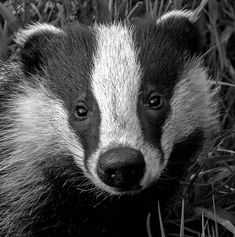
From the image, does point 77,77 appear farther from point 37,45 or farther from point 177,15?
point 177,15

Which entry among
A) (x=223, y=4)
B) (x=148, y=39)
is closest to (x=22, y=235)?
(x=148, y=39)

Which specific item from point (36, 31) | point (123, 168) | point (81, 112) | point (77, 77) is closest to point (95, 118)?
point (81, 112)

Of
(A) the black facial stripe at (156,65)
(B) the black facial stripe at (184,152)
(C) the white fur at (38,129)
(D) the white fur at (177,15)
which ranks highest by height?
(D) the white fur at (177,15)

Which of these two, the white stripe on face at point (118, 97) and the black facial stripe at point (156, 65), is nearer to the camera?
the white stripe on face at point (118, 97)

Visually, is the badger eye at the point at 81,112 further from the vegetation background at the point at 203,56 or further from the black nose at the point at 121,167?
the vegetation background at the point at 203,56

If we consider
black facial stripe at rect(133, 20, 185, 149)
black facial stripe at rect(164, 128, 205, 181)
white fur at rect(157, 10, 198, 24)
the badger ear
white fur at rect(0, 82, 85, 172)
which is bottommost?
black facial stripe at rect(164, 128, 205, 181)

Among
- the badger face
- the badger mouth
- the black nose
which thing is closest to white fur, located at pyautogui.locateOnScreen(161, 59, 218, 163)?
the badger face

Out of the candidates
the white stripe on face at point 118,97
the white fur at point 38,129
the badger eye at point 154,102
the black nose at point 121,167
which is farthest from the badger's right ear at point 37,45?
the black nose at point 121,167

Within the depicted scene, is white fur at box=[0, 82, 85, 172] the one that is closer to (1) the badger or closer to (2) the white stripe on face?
(1) the badger

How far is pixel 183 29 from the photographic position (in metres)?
4.02

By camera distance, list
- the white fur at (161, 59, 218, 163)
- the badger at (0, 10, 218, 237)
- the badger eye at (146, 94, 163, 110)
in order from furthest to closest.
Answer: the white fur at (161, 59, 218, 163) < the badger eye at (146, 94, 163, 110) < the badger at (0, 10, 218, 237)

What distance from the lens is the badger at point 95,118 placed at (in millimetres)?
3498

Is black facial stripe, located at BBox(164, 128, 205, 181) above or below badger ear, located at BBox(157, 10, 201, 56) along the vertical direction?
below

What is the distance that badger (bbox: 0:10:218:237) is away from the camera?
3.50m
